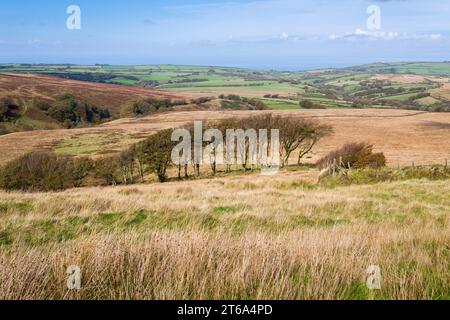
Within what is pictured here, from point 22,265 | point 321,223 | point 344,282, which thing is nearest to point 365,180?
point 321,223

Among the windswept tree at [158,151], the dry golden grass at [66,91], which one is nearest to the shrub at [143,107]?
the dry golden grass at [66,91]

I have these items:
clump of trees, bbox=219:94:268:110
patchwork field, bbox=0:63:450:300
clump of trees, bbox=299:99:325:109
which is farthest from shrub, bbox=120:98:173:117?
patchwork field, bbox=0:63:450:300

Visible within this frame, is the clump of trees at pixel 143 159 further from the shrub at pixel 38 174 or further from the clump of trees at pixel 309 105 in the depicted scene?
the clump of trees at pixel 309 105

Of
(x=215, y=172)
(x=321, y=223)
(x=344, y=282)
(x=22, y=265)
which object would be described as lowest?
(x=215, y=172)

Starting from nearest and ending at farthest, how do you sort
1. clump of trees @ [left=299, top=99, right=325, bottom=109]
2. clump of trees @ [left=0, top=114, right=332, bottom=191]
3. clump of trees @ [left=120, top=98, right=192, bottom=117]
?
clump of trees @ [left=0, top=114, right=332, bottom=191], clump of trees @ [left=120, top=98, right=192, bottom=117], clump of trees @ [left=299, top=99, right=325, bottom=109]

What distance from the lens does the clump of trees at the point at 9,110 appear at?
354ft

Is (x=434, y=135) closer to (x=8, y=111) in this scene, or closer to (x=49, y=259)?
(x=49, y=259)

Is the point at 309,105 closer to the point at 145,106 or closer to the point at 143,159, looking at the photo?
the point at 145,106

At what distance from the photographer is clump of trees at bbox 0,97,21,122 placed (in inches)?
4242

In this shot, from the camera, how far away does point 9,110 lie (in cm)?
11150

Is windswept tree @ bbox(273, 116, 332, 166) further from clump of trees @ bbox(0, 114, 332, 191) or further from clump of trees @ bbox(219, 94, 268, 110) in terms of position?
clump of trees @ bbox(219, 94, 268, 110)

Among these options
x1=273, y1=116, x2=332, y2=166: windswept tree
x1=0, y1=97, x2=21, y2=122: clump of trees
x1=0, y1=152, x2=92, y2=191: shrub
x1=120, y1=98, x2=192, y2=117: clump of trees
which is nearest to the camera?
x1=0, y1=152, x2=92, y2=191: shrub

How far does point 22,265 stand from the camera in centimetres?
399
